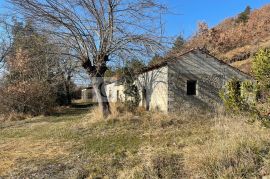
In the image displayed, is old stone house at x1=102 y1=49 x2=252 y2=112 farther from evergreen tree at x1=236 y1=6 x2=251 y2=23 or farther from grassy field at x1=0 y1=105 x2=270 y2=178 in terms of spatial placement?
evergreen tree at x1=236 y1=6 x2=251 y2=23

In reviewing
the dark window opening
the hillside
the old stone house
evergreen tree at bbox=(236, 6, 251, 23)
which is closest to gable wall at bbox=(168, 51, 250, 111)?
the old stone house

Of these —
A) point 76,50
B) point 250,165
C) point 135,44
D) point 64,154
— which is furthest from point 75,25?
point 250,165

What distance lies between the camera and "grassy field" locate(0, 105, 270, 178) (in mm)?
5742

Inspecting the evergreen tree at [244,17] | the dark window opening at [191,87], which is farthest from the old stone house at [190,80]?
the evergreen tree at [244,17]

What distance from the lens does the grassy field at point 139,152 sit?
5.74 m

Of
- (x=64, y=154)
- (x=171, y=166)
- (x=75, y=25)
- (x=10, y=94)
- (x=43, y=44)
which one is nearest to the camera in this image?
(x=171, y=166)

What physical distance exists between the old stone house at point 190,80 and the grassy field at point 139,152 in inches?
173

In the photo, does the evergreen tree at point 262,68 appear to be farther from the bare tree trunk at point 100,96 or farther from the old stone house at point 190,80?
the old stone house at point 190,80

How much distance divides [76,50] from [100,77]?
194 cm

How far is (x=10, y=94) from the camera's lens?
23.0 metres

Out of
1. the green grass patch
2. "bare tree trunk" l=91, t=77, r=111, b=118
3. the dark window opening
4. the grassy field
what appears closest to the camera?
the grassy field

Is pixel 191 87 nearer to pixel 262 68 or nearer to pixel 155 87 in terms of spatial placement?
pixel 155 87

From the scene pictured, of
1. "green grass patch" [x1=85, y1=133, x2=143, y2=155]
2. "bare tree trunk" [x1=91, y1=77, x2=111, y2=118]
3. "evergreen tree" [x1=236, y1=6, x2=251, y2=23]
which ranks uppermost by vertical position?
"evergreen tree" [x1=236, y1=6, x2=251, y2=23]

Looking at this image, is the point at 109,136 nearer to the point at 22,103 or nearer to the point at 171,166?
the point at 171,166
